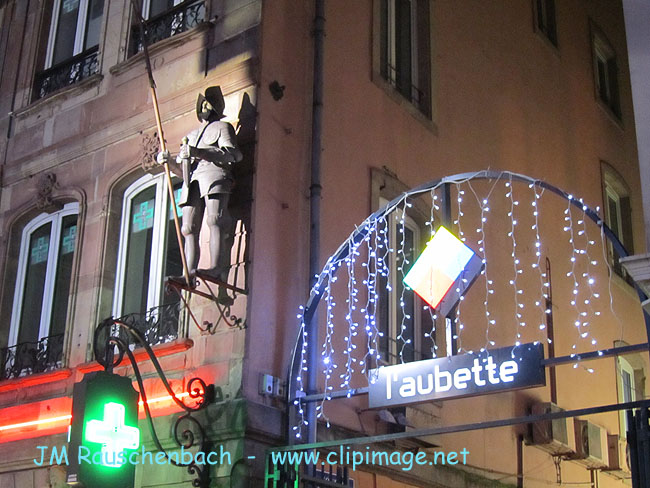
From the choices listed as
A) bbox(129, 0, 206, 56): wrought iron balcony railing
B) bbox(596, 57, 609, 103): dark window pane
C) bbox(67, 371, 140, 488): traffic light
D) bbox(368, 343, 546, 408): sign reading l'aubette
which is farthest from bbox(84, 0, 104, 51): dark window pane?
bbox(596, 57, 609, 103): dark window pane

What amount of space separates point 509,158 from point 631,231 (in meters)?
4.52

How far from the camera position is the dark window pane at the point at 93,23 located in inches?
533

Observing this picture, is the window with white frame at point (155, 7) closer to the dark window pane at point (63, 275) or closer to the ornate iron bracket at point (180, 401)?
the dark window pane at point (63, 275)

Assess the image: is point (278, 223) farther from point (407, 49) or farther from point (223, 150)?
point (407, 49)

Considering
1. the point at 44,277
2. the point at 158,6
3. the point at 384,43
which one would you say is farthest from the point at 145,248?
the point at 384,43

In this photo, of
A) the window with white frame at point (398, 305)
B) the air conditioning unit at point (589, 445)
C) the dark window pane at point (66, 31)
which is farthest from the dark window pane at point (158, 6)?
the air conditioning unit at point (589, 445)

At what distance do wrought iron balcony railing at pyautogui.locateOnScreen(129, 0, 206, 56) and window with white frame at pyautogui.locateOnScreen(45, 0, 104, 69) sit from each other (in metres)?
1.22

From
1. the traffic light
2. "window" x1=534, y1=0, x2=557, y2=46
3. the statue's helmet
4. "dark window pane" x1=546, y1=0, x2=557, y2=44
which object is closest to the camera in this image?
the traffic light

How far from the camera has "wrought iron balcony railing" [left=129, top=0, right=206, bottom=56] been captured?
39.8ft

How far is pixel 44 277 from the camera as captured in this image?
12.7 m

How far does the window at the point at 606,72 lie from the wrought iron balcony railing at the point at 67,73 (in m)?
10.5

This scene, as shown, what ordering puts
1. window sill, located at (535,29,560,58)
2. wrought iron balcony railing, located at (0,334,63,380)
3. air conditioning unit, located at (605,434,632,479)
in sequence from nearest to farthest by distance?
wrought iron balcony railing, located at (0,334,63,380) < air conditioning unit, located at (605,434,632,479) < window sill, located at (535,29,560,58)

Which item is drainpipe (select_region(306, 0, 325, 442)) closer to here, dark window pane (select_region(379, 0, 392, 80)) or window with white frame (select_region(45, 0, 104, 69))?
dark window pane (select_region(379, 0, 392, 80))

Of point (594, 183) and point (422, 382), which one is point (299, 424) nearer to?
point (422, 382)
